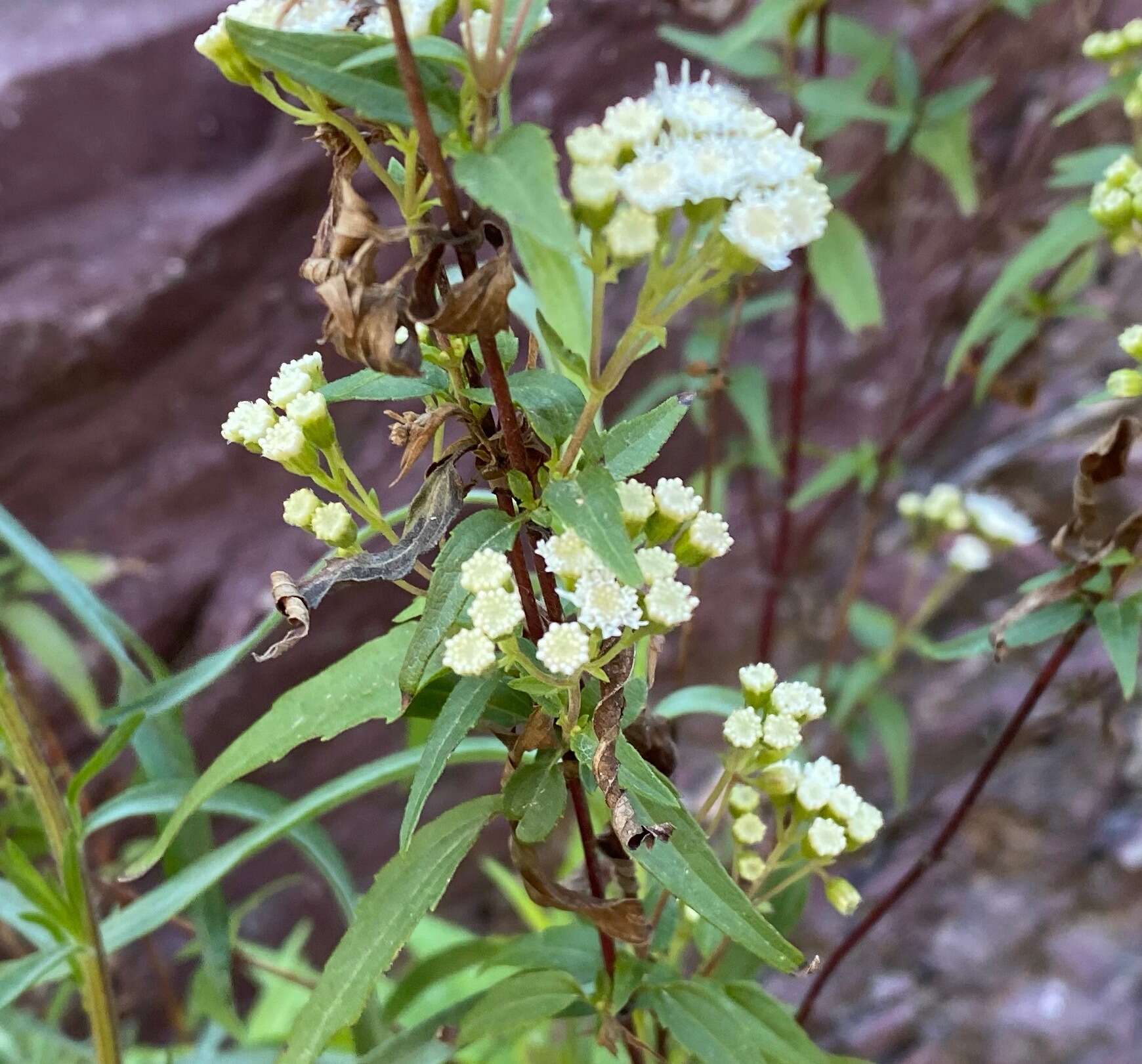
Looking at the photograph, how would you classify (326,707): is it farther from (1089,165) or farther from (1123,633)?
(1089,165)

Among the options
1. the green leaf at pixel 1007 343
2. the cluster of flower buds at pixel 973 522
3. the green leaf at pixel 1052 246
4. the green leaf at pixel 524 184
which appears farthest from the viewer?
the cluster of flower buds at pixel 973 522

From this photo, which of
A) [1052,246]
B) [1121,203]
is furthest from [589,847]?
[1052,246]

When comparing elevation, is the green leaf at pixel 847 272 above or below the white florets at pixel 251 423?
below

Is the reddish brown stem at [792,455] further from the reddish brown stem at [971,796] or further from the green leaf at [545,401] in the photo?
the green leaf at [545,401]

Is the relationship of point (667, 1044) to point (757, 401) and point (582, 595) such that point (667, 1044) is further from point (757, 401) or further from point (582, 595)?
point (757, 401)

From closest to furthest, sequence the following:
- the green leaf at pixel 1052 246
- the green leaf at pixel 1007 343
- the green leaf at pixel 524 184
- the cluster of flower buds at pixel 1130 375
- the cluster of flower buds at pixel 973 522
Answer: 1. the green leaf at pixel 524 184
2. the cluster of flower buds at pixel 1130 375
3. the green leaf at pixel 1052 246
4. the green leaf at pixel 1007 343
5. the cluster of flower buds at pixel 973 522

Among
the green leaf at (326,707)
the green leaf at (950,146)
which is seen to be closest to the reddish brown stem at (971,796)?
the green leaf at (326,707)

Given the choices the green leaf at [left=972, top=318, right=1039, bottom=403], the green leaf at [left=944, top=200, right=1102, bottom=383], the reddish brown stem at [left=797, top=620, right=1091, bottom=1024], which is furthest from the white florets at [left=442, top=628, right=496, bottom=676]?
the green leaf at [left=972, top=318, right=1039, bottom=403]

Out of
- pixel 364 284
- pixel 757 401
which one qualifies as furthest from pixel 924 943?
pixel 364 284

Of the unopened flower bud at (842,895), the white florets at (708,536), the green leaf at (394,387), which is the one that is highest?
the green leaf at (394,387)
